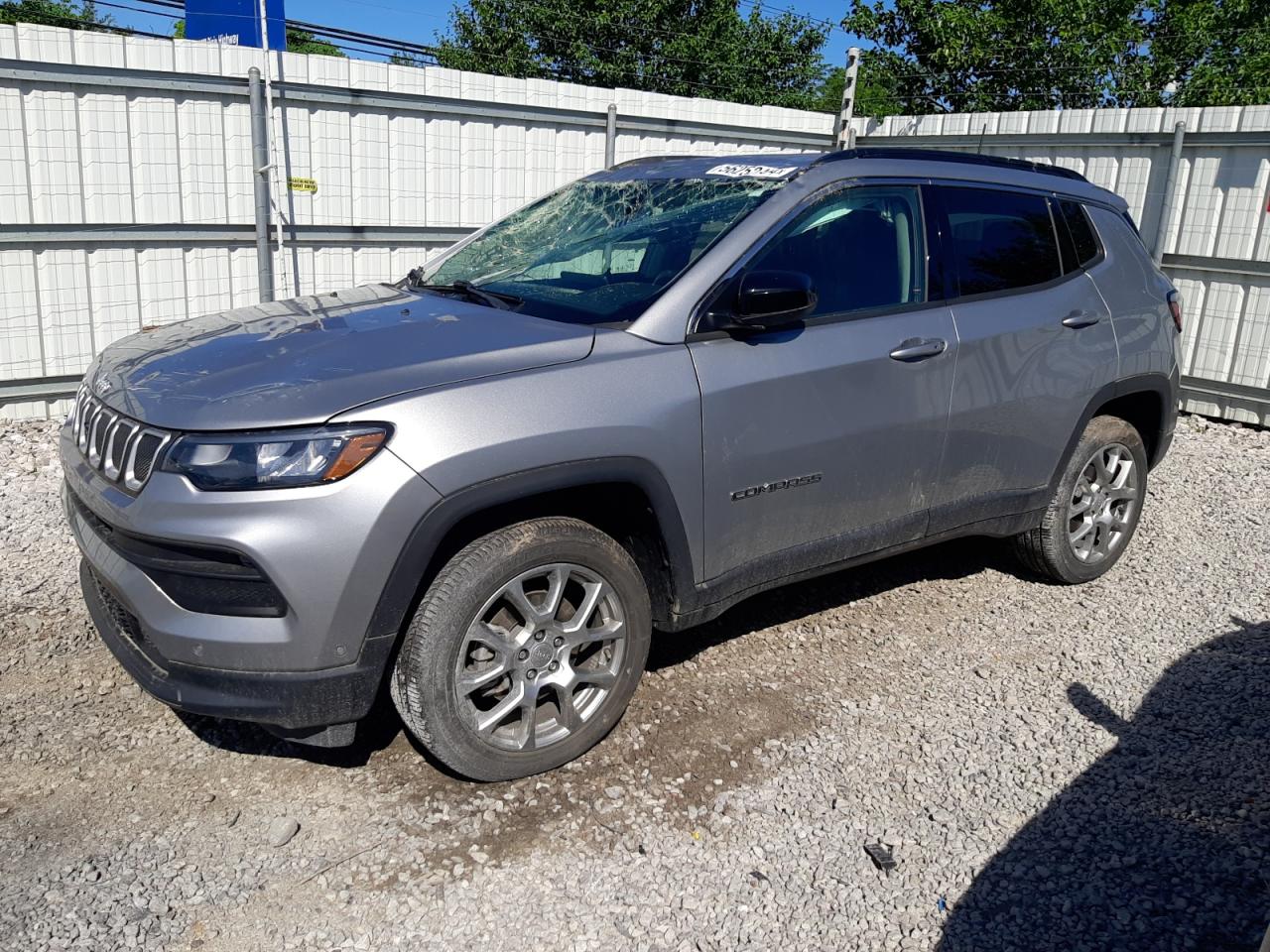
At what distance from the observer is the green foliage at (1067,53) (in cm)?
1722

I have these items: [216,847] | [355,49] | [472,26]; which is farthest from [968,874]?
[472,26]

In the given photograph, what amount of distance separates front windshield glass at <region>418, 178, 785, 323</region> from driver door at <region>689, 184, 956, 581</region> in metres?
0.26

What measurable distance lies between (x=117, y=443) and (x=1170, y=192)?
26.5ft

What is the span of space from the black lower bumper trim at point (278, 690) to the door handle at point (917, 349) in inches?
81.0

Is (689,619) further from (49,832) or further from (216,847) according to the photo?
(49,832)

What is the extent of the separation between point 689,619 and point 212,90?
18.3 feet

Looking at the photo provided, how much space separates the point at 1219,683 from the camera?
4195 mm

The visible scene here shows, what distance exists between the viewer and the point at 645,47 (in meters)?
22.4

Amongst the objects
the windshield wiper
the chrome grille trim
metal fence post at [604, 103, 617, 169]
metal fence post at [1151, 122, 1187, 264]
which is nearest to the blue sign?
metal fence post at [604, 103, 617, 169]

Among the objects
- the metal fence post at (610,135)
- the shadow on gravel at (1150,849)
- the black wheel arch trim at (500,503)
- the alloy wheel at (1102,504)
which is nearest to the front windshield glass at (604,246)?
the black wheel arch trim at (500,503)

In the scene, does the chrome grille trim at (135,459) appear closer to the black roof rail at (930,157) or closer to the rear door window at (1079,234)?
the black roof rail at (930,157)

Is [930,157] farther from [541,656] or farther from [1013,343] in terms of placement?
[541,656]

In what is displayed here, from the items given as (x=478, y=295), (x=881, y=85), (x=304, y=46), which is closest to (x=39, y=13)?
(x=304, y=46)

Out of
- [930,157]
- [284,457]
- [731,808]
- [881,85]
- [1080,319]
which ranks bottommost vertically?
[731,808]
